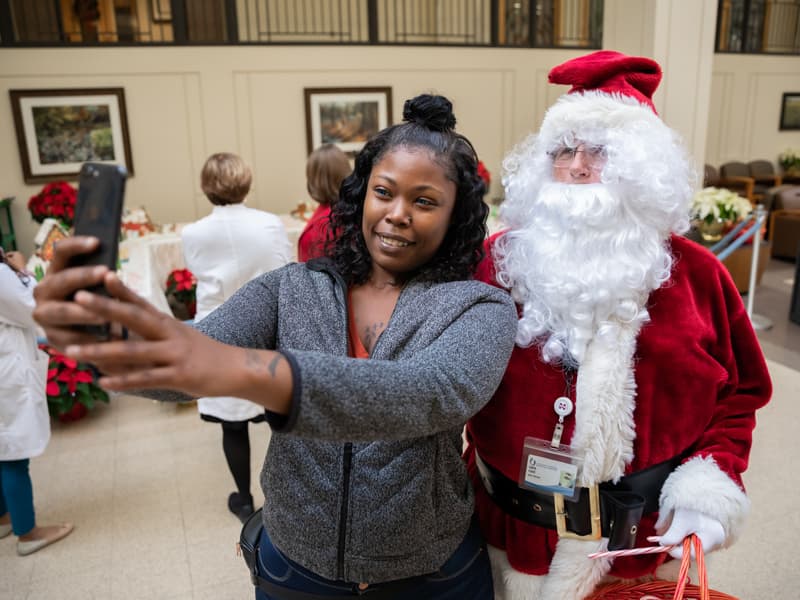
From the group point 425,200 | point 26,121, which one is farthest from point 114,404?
point 425,200

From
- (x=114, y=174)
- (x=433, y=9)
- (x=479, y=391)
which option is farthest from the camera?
(x=433, y=9)

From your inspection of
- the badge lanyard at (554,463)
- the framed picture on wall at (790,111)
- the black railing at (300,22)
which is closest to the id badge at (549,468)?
the badge lanyard at (554,463)

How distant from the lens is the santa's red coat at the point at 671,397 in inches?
52.1

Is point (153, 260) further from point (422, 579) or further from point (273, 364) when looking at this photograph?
point (273, 364)

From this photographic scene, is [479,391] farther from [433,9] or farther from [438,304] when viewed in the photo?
[433,9]

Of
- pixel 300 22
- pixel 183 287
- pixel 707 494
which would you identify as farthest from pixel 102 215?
pixel 300 22

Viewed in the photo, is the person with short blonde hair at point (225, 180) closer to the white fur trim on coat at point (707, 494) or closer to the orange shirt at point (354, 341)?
the orange shirt at point (354, 341)

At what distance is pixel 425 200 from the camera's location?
1.13m

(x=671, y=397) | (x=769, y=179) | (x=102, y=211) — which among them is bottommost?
(x=769, y=179)

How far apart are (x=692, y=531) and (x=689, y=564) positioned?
12 cm

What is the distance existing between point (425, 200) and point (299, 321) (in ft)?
1.03

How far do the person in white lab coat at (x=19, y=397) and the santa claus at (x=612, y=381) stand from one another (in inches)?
77.6

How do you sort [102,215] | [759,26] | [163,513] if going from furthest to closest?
[759,26] < [163,513] < [102,215]

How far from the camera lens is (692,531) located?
1.29 m
